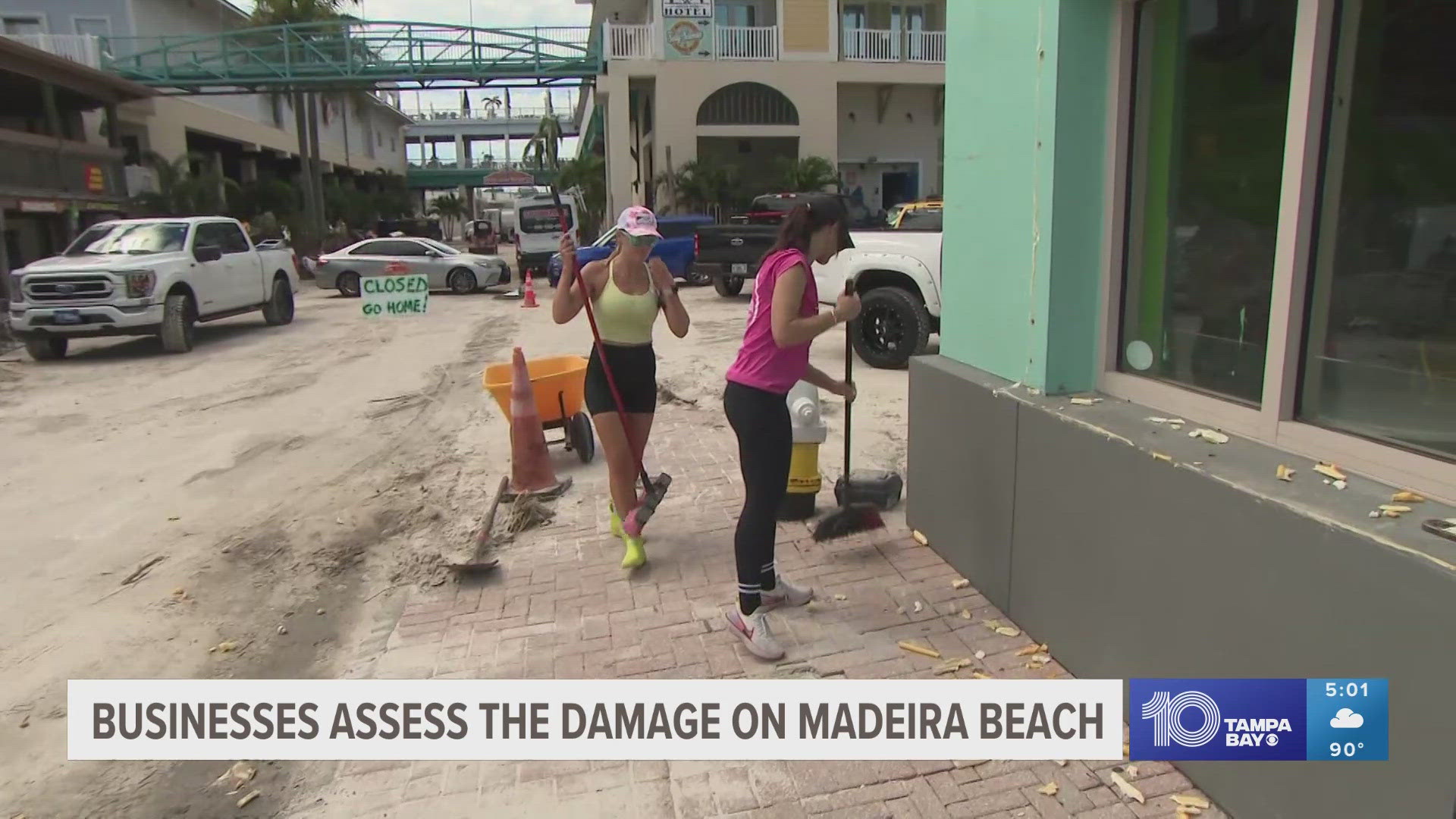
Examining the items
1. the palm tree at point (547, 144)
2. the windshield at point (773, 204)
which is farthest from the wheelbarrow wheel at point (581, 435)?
the palm tree at point (547, 144)

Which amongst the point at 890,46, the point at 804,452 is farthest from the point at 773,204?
the point at 804,452

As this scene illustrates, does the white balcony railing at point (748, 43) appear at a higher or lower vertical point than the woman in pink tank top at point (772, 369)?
higher

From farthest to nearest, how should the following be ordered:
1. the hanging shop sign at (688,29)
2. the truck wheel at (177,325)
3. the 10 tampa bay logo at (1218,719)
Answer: the hanging shop sign at (688,29) < the truck wheel at (177,325) < the 10 tampa bay logo at (1218,719)

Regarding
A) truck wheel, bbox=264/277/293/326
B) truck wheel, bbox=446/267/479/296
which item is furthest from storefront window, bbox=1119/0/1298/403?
truck wheel, bbox=446/267/479/296

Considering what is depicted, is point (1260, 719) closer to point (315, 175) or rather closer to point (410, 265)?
point (410, 265)

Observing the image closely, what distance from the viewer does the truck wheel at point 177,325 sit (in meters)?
12.7

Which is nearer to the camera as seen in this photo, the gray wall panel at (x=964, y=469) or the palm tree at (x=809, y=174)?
the gray wall panel at (x=964, y=469)

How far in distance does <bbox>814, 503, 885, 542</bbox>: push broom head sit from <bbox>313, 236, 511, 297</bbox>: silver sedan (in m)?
18.1

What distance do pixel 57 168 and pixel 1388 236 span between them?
26478mm

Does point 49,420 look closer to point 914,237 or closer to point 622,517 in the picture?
point 622,517

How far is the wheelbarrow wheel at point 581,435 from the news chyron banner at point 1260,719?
436 cm

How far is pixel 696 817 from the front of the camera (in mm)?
2787

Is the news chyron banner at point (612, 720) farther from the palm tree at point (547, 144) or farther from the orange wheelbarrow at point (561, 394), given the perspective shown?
the palm tree at point (547, 144)

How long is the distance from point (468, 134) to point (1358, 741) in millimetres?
82899
